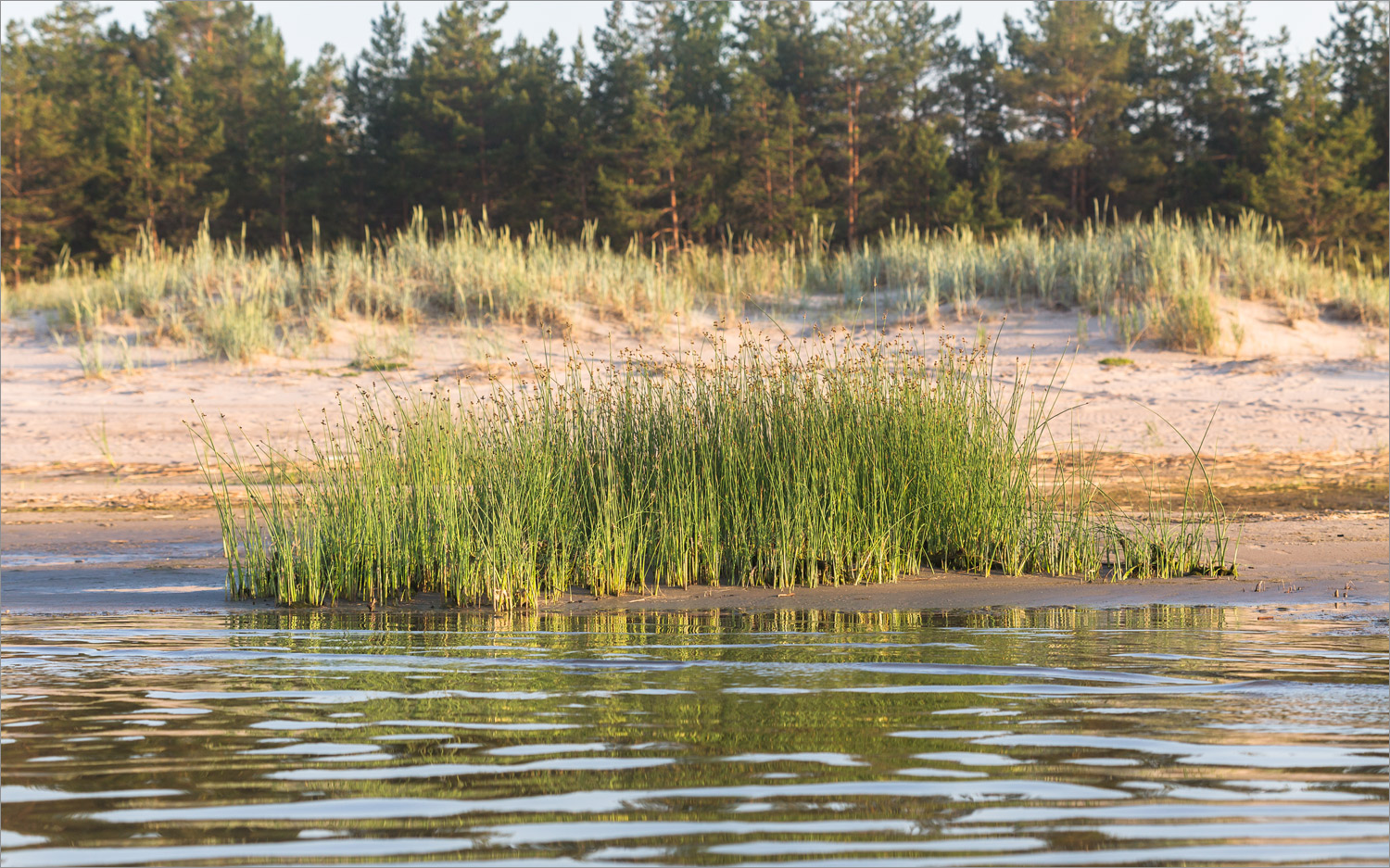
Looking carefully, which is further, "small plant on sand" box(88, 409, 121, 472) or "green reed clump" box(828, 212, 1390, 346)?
"green reed clump" box(828, 212, 1390, 346)

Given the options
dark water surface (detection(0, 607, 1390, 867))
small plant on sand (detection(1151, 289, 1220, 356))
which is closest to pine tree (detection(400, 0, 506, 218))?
small plant on sand (detection(1151, 289, 1220, 356))

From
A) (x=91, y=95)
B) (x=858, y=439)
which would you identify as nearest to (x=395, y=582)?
(x=858, y=439)

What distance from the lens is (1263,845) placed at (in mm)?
2631

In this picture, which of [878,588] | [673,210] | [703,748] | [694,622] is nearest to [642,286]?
[878,588]

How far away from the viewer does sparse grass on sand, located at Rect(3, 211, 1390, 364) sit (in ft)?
54.1

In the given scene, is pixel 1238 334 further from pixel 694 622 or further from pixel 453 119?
pixel 453 119

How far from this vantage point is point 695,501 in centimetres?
706

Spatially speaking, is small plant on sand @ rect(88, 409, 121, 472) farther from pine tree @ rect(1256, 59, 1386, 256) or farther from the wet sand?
pine tree @ rect(1256, 59, 1386, 256)

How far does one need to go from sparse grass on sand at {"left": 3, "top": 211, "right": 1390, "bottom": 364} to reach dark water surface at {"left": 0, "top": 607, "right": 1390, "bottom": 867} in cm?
1151

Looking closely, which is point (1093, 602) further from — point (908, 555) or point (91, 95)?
point (91, 95)

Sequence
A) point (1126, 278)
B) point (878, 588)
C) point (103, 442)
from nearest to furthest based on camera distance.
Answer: point (878, 588) < point (103, 442) < point (1126, 278)

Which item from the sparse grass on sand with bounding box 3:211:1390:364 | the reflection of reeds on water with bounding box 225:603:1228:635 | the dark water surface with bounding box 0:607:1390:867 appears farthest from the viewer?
the sparse grass on sand with bounding box 3:211:1390:364

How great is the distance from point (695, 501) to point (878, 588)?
0.98 m

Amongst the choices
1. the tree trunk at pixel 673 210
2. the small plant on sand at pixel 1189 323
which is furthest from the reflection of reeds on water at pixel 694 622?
the tree trunk at pixel 673 210
